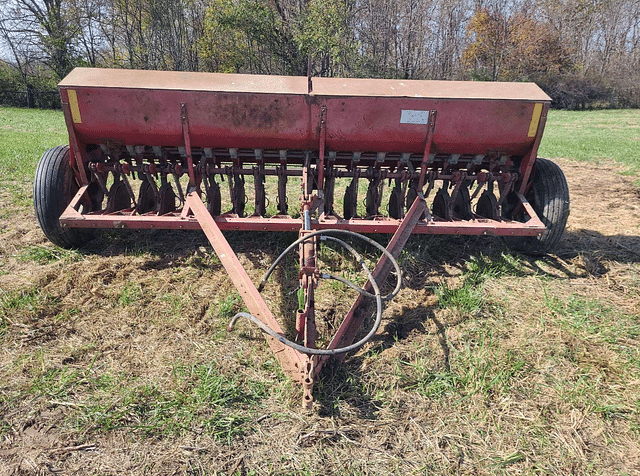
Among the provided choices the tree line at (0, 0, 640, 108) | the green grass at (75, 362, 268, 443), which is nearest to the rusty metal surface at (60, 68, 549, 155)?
the green grass at (75, 362, 268, 443)

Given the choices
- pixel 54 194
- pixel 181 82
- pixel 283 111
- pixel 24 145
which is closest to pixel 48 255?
pixel 54 194

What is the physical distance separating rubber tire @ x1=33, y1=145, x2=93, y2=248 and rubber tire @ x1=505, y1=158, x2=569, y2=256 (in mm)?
4472

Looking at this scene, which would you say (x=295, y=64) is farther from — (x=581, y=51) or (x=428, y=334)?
(x=581, y=51)

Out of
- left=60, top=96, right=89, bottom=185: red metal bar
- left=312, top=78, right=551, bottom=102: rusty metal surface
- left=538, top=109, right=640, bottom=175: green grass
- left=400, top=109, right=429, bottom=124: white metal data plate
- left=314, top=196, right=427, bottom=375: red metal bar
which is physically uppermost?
left=312, top=78, right=551, bottom=102: rusty metal surface

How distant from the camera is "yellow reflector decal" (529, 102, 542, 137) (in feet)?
11.9

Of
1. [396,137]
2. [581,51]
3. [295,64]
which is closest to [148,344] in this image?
[396,137]

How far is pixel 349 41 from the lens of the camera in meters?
20.4

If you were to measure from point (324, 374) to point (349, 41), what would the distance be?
20.9 metres

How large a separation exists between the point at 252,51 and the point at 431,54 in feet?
43.2

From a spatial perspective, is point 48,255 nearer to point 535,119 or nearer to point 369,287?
point 369,287

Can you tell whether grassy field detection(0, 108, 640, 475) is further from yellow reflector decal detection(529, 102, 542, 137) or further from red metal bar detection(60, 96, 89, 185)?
yellow reflector decal detection(529, 102, 542, 137)

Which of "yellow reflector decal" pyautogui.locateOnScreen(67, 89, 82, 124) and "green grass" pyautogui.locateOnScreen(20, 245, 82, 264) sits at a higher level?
"yellow reflector decal" pyautogui.locateOnScreen(67, 89, 82, 124)

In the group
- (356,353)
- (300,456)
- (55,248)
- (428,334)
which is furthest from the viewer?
(55,248)

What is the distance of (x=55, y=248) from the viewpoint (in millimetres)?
3977
